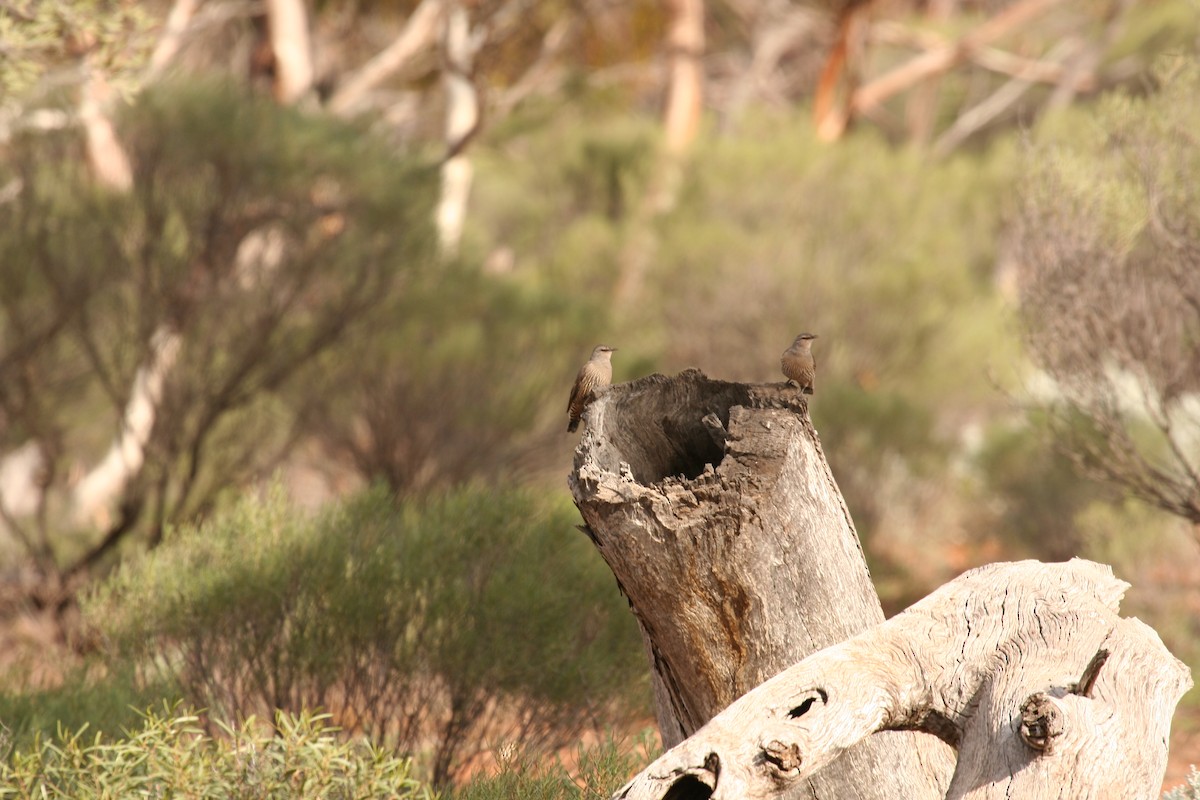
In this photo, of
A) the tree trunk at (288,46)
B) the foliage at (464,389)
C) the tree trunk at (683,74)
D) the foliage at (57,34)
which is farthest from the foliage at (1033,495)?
the foliage at (57,34)

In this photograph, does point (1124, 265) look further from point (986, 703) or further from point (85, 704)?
point (85, 704)

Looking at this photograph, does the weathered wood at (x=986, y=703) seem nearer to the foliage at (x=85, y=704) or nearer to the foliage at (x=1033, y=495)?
the foliage at (x=85, y=704)

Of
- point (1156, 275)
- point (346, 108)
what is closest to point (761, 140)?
point (346, 108)

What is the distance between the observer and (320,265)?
346 inches

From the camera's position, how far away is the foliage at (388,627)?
505 centimetres

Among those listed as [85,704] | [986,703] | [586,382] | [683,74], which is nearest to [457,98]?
[683,74]

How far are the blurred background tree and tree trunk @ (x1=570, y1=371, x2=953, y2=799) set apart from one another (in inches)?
45.8

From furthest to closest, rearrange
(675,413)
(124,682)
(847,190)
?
(847,190) < (124,682) < (675,413)

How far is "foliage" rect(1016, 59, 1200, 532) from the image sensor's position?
216 inches

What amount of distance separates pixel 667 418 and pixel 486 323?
7332 mm

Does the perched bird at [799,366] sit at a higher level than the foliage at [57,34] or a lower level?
lower

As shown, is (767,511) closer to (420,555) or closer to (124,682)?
(420,555)

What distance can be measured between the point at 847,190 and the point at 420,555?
9018 mm

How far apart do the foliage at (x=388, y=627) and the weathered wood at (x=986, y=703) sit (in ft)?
8.23
